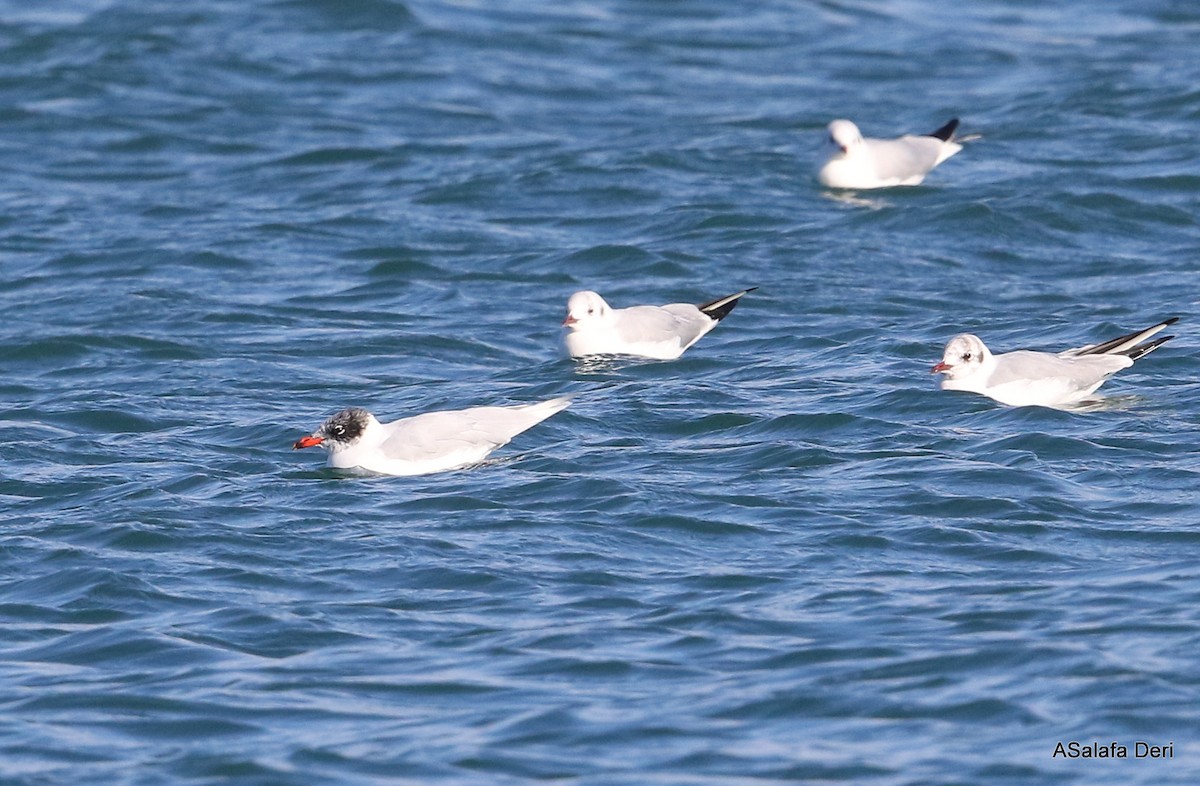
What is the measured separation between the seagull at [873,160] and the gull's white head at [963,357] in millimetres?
6757

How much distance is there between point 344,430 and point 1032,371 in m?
4.12

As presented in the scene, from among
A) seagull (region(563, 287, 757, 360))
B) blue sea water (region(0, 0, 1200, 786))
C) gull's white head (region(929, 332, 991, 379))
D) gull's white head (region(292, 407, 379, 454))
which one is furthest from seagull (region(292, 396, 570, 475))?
gull's white head (region(929, 332, 991, 379))

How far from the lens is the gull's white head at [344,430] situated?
11.4 metres

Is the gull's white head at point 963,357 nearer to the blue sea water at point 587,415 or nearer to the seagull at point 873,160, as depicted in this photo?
the blue sea water at point 587,415

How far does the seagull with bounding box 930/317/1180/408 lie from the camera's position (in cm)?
1207

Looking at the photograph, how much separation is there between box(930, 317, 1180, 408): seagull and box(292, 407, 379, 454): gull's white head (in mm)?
3503

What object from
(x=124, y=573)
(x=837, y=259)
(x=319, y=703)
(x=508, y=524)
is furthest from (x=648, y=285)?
(x=319, y=703)

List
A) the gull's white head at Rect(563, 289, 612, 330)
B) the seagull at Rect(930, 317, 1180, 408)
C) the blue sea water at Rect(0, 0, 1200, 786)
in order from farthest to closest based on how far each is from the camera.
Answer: the gull's white head at Rect(563, 289, 612, 330) < the seagull at Rect(930, 317, 1180, 408) < the blue sea water at Rect(0, 0, 1200, 786)

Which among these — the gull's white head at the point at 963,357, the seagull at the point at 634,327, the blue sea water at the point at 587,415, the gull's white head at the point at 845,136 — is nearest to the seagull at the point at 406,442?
the blue sea water at the point at 587,415

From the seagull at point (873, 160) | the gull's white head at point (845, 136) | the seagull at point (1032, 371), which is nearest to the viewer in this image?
the seagull at point (1032, 371)

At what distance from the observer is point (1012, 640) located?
838 centimetres

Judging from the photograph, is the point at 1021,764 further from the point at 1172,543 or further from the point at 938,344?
the point at 938,344

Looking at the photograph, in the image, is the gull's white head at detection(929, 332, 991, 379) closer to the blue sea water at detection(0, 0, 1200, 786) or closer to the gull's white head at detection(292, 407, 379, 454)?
the blue sea water at detection(0, 0, 1200, 786)

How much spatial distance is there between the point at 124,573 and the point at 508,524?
77.1 inches
